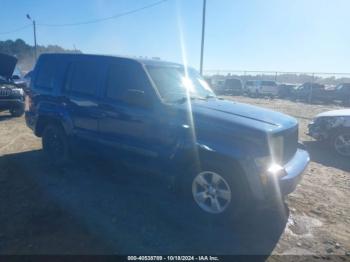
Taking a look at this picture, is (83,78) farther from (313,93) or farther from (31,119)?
(313,93)

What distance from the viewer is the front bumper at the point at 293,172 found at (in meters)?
3.74

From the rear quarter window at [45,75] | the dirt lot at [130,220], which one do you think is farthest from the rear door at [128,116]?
the rear quarter window at [45,75]

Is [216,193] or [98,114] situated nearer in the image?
[216,193]

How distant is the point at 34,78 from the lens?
20.7 feet

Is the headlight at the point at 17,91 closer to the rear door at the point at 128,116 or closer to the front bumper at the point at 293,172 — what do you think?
the rear door at the point at 128,116

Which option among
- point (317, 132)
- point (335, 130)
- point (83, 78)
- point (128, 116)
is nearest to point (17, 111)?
point (83, 78)

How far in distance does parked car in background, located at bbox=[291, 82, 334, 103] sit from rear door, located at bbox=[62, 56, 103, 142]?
25.3 m

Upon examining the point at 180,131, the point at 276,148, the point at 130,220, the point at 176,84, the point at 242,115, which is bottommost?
the point at 130,220

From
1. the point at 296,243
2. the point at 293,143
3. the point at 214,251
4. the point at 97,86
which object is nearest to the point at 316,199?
the point at 293,143

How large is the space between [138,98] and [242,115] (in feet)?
4.76

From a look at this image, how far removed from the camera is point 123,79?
4805 mm

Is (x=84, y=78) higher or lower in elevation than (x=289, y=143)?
higher

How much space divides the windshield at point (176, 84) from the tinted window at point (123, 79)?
0.59 ft

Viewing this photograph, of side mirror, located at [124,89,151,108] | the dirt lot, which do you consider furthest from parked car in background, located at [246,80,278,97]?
side mirror, located at [124,89,151,108]
